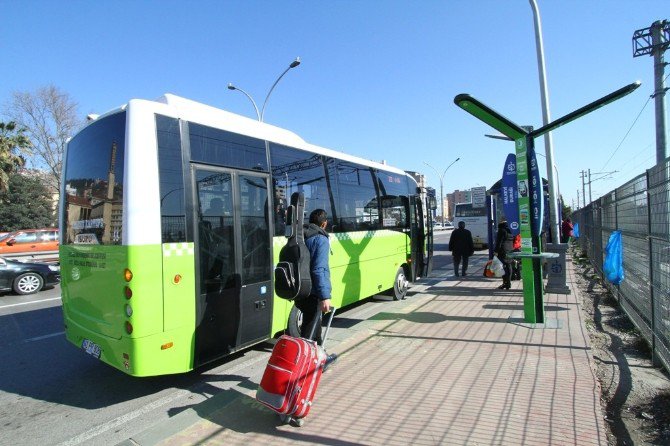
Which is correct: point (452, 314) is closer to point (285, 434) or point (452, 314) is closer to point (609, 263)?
point (609, 263)

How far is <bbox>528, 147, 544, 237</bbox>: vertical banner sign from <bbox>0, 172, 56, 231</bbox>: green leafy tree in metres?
51.6

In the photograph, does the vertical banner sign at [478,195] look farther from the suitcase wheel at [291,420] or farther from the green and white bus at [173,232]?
the suitcase wheel at [291,420]

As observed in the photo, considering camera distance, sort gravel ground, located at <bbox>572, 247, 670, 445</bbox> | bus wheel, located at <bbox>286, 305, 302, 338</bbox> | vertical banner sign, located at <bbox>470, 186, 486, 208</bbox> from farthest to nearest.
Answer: vertical banner sign, located at <bbox>470, 186, 486, 208</bbox> < bus wheel, located at <bbox>286, 305, 302, 338</bbox> < gravel ground, located at <bbox>572, 247, 670, 445</bbox>

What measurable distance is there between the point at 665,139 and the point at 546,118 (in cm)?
1682

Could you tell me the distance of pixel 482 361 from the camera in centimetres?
519

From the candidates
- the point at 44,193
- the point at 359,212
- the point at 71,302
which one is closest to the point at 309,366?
the point at 71,302

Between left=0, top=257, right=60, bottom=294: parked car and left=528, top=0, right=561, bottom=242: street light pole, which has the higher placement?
left=528, top=0, right=561, bottom=242: street light pole

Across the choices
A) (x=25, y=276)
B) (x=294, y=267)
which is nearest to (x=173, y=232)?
(x=294, y=267)

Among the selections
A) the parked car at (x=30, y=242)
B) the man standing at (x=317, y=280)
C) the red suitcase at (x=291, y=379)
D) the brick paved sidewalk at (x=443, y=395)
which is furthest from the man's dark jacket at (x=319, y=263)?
the parked car at (x=30, y=242)

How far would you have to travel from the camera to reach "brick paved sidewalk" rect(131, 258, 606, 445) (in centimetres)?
346

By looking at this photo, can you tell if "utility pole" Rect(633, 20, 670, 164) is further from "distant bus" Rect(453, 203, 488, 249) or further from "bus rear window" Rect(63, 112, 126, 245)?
"bus rear window" Rect(63, 112, 126, 245)

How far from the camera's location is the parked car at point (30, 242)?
19.5 m

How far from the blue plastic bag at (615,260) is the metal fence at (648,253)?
0.12 m

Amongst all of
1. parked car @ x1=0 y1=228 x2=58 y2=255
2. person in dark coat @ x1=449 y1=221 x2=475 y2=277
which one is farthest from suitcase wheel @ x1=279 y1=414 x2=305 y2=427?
parked car @ x1=0 y1=228 x2=58 y2=255
